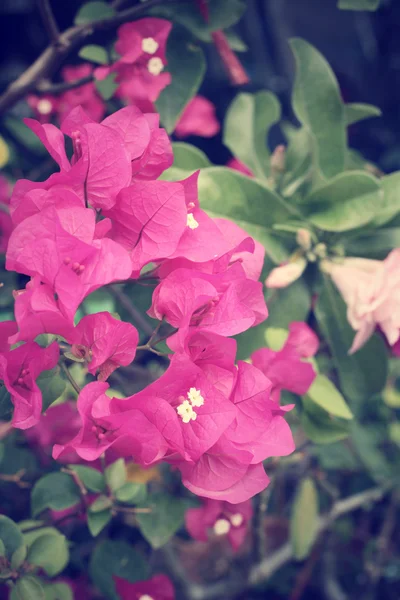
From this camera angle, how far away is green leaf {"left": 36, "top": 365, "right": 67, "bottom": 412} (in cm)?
61

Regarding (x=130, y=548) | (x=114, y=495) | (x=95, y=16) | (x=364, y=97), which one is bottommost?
(x=130, y=548)

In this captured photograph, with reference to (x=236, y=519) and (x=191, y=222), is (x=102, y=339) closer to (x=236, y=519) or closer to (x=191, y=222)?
(x=191, y=222)

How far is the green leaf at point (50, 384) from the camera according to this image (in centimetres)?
61

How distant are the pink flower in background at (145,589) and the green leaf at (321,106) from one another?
766 mm

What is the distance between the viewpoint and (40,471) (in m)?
1.05

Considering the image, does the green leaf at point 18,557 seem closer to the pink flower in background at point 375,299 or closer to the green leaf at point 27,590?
the green leaf at point 27,590

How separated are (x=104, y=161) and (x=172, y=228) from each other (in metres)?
0.10

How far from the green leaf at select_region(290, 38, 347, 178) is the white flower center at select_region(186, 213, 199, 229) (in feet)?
1.39

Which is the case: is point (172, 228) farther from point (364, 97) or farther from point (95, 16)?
point (364, 97)

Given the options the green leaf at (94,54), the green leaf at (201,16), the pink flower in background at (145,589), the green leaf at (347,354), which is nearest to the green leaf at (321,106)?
the green leaf at (201,16)

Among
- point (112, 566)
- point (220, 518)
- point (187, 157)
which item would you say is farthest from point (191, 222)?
point (112, 566)

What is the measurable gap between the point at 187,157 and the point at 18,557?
0.66 m

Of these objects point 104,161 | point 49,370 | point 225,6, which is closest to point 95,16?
point 225,6

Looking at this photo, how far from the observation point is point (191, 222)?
62cm
